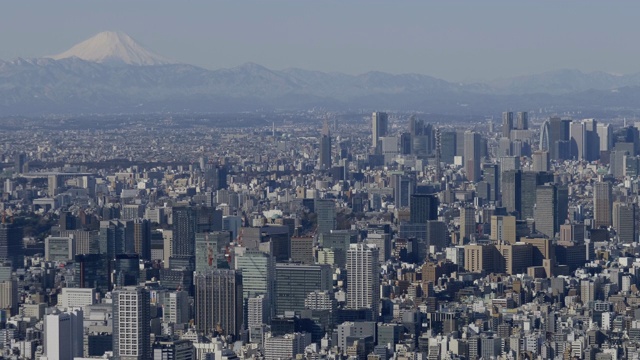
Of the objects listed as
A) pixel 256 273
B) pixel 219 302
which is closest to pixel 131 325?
pixel 219 302

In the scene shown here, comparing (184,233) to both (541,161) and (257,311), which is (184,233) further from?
(541,161)

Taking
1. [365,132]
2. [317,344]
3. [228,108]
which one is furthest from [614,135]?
[317,344]

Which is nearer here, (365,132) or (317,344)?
(317,344)

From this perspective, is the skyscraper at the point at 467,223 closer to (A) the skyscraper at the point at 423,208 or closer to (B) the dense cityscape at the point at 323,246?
(B) the dense cityscape at the point at 323,246

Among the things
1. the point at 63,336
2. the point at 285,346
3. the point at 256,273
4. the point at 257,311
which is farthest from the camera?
the point at 256,273

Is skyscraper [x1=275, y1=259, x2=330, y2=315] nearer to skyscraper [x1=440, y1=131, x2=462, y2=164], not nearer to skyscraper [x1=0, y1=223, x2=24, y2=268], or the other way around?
skyscraper [x1=0, y1=223, x2=24, y2=268]

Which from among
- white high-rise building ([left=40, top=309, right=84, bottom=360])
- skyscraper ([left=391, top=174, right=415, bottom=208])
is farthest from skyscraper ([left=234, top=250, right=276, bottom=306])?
skyscraper ([left=391, top=174, right=415, bottom=208])

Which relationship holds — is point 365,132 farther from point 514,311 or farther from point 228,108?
point 514,311
